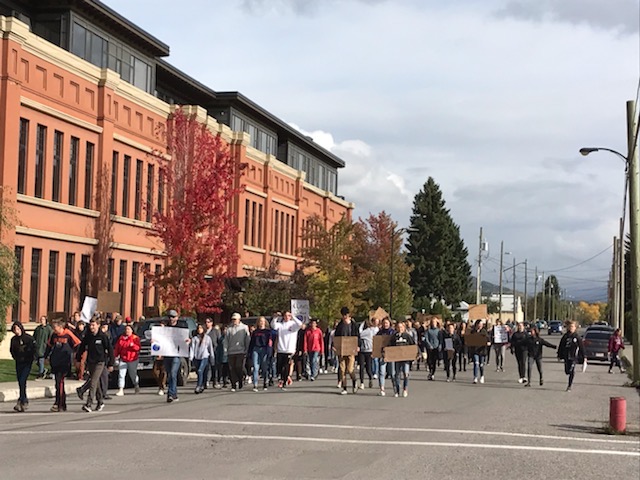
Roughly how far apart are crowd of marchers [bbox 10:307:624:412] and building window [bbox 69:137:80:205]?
41.4 feet

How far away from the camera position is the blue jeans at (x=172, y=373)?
2228 centimetres

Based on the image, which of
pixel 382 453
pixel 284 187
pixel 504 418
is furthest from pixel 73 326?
pixel 284 187

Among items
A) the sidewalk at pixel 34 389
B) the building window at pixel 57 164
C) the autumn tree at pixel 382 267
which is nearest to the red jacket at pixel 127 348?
the sidewalk at pixel 34 389

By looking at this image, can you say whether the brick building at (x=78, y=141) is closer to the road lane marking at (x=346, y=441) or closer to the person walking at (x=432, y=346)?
the person walking at (x=432, y=346)

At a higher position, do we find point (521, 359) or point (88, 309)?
point (88, 309)

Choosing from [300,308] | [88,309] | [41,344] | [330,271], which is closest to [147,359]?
[88,309]

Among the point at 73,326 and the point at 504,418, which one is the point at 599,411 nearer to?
the point at 504,418

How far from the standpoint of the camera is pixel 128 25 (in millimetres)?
46062

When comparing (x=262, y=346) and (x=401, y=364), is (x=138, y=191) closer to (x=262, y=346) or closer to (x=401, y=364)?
(x=262, y=346)

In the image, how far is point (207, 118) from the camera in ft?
176

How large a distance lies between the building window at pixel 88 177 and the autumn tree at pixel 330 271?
56.9 feet

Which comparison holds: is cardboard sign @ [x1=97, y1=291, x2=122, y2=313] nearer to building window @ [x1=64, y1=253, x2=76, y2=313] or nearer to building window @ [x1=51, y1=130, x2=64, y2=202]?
building window @ [x1=64, y1=253, x2=76, y2=313]

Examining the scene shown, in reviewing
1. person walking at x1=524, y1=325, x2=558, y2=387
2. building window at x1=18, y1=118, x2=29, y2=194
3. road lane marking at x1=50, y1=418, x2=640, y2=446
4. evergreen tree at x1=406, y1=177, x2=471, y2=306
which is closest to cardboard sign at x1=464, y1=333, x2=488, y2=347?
person walking at x1=524, y1=325, x2=558, y2=387

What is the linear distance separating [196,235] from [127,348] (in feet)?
67.0
